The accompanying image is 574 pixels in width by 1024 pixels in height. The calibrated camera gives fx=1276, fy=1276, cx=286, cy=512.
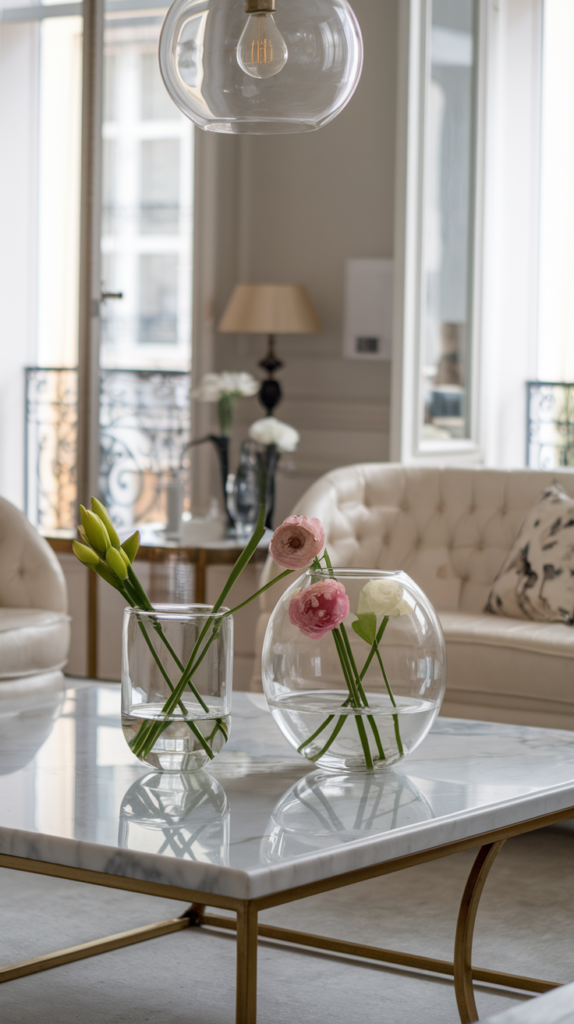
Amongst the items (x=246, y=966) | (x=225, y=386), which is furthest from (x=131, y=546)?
(x=225, y=386)

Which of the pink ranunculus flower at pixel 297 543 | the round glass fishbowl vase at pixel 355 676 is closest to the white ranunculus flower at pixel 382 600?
the round glass fishbowl vase at pixel 355 676

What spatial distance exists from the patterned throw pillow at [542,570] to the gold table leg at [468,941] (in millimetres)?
1536

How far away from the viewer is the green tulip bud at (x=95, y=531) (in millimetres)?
1796

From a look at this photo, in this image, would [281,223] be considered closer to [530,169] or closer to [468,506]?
[530,169]

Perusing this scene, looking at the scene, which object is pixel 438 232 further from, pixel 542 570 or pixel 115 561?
pixel 115 561

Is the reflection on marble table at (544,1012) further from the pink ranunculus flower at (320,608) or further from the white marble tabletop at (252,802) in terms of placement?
the pink ranunculus flower at (320,608)

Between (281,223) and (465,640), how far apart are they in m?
2.53

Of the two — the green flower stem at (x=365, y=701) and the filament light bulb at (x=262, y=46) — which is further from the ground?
the filament light bulb at (x=262, y=46)

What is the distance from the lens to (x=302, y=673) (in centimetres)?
184

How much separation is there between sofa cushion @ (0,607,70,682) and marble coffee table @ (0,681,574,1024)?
96cm

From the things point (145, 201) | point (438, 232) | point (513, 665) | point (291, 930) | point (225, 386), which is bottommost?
point (291, 930)

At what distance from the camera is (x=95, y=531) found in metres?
1.80

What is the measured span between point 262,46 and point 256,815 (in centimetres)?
105

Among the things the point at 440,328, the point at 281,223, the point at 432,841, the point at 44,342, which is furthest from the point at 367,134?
the point at 432,841
